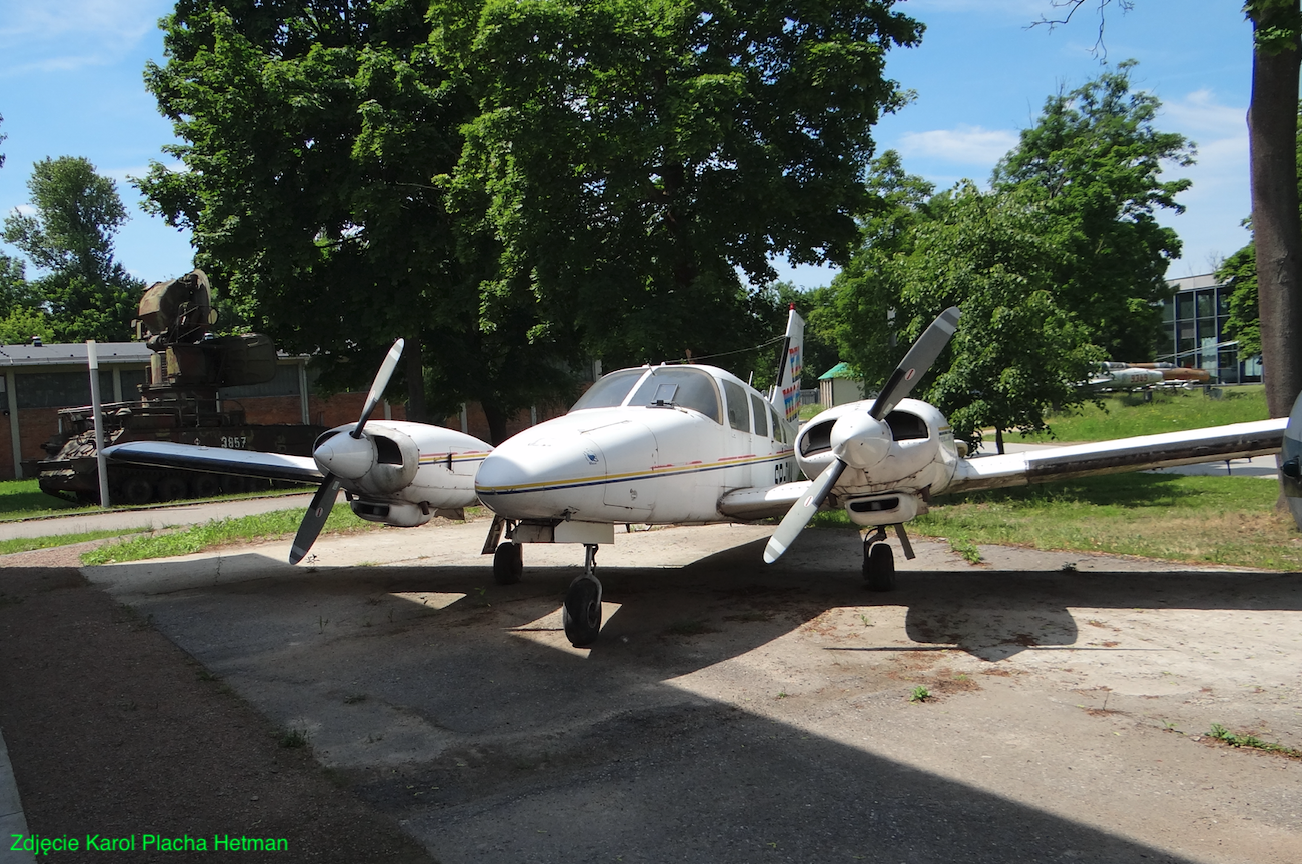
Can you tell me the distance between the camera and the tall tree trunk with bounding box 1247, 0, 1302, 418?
37.3 feet

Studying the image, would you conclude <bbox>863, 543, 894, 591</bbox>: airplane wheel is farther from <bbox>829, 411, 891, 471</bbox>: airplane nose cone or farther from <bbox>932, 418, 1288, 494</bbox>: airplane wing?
<bbox>829, 411, 891, 471</bbox>: airplane nose cone

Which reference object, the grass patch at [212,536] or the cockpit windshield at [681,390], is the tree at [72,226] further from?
the cockpit windshield at [681,390]

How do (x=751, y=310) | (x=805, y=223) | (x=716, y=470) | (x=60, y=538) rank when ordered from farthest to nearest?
(x=751, y=310) < (x=805, y=223) < (x=60, y=538) < (x=716, y=470)

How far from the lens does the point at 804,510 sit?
6973mm

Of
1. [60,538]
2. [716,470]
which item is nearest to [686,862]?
[716,470]

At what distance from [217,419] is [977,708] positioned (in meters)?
22.2

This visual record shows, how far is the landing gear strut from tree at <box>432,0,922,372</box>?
27.1 ft

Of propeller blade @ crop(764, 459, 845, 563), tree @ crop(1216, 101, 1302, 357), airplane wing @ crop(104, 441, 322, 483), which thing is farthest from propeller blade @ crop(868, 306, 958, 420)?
tree @ crop(1216, 101, 1302, 357)

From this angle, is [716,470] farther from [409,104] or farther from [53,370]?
[53,370]

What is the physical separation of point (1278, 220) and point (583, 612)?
11.0 m

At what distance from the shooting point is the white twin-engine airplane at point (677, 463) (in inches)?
268

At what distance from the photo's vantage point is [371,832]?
3.80 m

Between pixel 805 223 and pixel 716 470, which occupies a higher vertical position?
pixel 805 223

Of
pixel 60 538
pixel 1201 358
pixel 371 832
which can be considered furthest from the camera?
pixel 1201 358
